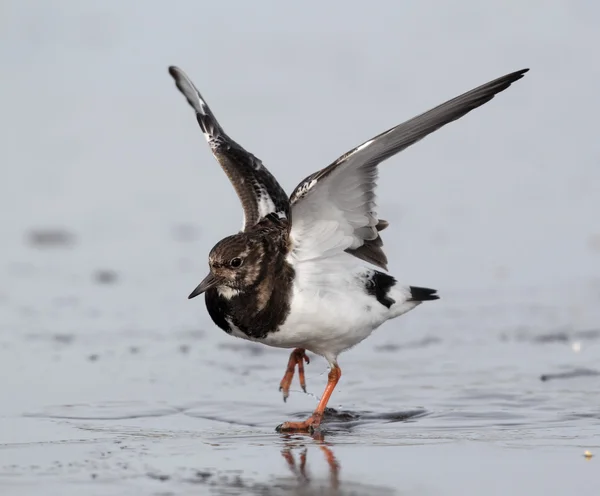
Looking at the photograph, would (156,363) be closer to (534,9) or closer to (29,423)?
(29,423)

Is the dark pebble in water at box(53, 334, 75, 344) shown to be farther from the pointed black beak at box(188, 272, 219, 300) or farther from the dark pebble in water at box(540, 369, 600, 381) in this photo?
the dark pebble in water at box(540, 369, 600, 381)

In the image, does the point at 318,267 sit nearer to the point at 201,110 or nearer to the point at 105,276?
the point at 201,110

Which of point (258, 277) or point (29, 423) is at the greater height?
point (258, 277)

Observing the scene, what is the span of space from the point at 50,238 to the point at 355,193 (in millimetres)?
4705

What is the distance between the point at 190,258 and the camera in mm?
9000

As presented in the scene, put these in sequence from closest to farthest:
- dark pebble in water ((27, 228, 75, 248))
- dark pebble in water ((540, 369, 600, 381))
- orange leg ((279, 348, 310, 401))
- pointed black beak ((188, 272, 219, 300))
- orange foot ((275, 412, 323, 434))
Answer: orange foot ((275, 412, 323, 434)) < pointed black beak ((188, 272, 219, 300)) < orange leg ((279, 348, 310, 401)) < dark pebble in water ((540, 369, 600, 381)) < dark pebble in water ((27, 228, 75, 248))

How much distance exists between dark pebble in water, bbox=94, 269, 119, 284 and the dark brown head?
125 inches

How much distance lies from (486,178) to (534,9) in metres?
4.57

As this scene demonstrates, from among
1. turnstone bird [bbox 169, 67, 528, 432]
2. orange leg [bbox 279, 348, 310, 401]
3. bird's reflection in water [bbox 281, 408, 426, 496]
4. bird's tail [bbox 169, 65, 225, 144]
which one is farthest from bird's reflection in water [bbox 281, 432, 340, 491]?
bird's tail [bbox 169, 65, 225, 144]

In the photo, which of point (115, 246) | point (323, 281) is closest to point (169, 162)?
point (115, 246)

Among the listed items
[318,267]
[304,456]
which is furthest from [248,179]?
[304,456]

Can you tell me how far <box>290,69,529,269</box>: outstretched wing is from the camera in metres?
5.09

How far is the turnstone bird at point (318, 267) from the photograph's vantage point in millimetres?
5148

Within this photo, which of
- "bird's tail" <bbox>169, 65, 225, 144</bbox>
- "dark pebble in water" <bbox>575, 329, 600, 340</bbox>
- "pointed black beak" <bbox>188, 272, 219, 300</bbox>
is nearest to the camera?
"pointed black beak" <bbox>188, 272, 219, 300</bbox>
